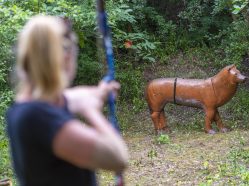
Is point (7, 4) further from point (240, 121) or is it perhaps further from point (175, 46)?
point (175, 46)

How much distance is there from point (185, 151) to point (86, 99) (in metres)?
5.14

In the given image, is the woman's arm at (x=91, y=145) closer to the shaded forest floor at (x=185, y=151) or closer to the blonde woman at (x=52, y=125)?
the blonde woman at (x=52, y=125)

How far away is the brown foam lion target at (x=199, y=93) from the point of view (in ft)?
24.3

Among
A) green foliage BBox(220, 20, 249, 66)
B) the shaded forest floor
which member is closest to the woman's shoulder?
the shaded forest floor

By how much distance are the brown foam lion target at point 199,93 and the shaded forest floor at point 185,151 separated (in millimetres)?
270

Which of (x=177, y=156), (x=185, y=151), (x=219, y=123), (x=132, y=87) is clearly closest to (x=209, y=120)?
(x=219, y=123)

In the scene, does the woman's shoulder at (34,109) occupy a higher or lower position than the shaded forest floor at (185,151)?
higher

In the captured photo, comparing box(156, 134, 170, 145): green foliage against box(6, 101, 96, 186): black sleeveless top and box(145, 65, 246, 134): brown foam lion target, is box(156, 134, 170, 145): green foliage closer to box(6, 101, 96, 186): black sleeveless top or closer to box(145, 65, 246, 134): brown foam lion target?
box(145, 65, 246, 134): brown foam lion target

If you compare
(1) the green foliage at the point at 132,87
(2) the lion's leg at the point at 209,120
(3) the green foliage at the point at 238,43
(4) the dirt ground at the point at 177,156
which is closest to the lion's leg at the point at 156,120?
(4) the dirt ground at the point at 177,156

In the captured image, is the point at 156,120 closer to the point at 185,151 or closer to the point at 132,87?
the point at 185,151

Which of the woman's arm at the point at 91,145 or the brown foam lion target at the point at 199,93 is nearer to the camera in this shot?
the woman's arm at the point at 91,145

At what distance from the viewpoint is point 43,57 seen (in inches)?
52.9

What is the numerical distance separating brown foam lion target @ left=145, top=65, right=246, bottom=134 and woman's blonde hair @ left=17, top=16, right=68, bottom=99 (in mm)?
6115

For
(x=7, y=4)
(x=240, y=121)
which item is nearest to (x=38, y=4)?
(x=7, y=4)
